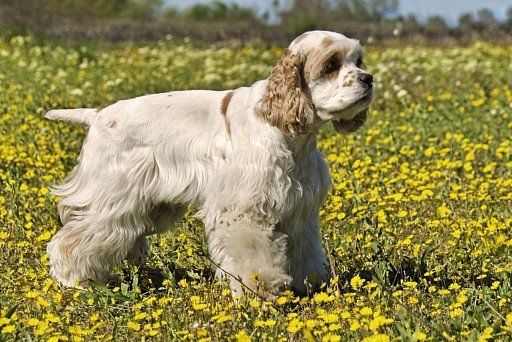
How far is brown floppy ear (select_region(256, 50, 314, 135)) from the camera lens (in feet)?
15.6

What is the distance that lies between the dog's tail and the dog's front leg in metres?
1.14

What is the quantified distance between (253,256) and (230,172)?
45 cm

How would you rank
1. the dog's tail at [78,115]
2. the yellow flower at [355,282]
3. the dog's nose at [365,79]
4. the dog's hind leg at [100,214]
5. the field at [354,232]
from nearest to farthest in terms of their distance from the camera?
the field at [354,232], the yellow flower at [355,282], the dog's nose at [365,79], the dog's hind leg at [100,214], the dog's tail at [78,115]

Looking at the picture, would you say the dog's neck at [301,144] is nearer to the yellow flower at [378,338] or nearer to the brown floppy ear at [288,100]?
the brown floppy ear at [288,100]

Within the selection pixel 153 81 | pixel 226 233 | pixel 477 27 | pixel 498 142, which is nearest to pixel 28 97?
pixel 153 81

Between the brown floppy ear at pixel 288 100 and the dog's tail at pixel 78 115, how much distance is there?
3.74 ft

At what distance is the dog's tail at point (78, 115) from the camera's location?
5.50 metres

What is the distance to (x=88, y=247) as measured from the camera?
17.4 ft

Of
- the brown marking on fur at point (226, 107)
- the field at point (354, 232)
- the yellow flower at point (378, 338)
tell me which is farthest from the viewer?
the brown marking on fur at point (226, 107)

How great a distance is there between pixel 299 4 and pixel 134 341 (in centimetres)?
1662

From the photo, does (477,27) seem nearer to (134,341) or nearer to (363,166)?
(363,166)

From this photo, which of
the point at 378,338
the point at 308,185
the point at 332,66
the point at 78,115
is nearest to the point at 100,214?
the point at 78,115

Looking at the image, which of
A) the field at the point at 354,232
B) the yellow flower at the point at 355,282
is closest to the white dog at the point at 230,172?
the field at the point at 354,232

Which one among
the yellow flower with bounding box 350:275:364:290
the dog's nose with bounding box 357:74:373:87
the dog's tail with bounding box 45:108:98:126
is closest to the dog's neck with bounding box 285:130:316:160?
the dog's nose with bounding box 357:74:373:87
